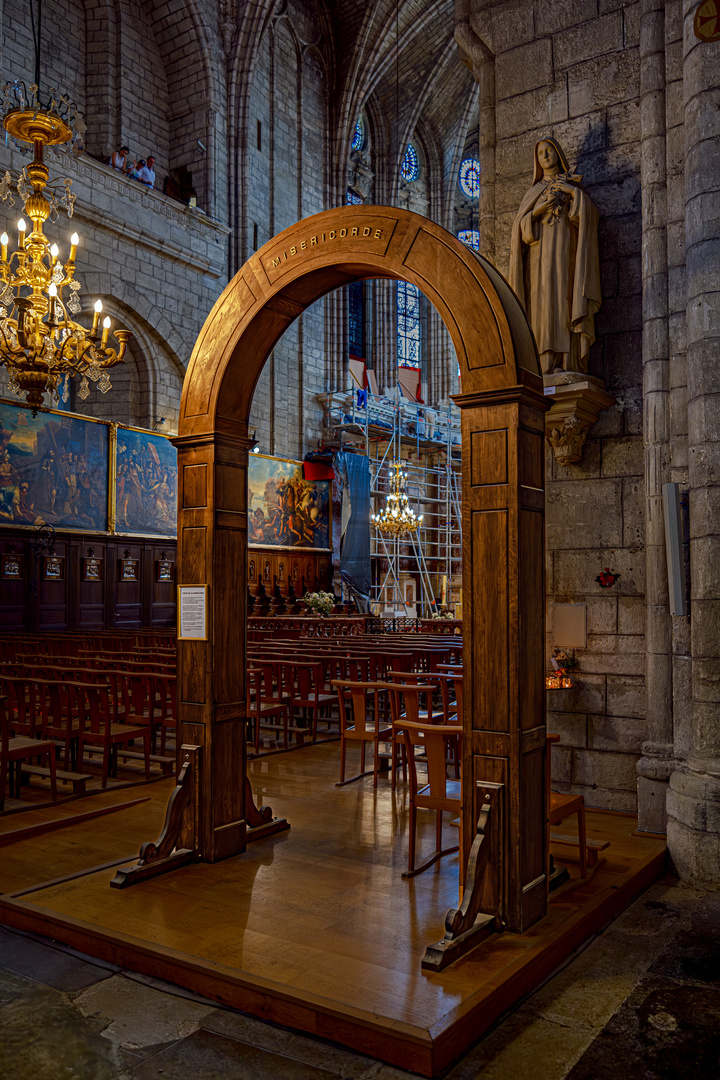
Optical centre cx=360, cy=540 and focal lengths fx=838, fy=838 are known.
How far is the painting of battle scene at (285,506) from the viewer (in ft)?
61.4

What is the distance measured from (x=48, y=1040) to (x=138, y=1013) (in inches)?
11.8

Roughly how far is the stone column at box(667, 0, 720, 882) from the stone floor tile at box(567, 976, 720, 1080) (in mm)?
1495

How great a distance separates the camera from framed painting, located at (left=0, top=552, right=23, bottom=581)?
1298 cm

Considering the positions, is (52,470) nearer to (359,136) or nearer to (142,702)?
(142,702)

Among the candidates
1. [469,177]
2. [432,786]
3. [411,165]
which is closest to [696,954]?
[432,786]

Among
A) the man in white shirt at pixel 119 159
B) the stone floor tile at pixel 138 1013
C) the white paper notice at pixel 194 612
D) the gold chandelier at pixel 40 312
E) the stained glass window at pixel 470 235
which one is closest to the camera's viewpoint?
the stone floor tile at pixel 138 1013

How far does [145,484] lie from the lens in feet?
51.0

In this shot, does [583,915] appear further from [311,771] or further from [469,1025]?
[311,771]

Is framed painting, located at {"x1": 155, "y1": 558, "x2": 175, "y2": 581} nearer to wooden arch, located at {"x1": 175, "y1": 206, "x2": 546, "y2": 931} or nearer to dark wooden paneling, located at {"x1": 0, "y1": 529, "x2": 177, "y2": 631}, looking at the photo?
dark wooden paneling, located at {"x1": 0, "y1": 529, "x2": 177, "y2": 631}

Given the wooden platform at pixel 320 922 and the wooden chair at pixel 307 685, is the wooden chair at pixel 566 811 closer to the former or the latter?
the wooden platform at pixel 320 922

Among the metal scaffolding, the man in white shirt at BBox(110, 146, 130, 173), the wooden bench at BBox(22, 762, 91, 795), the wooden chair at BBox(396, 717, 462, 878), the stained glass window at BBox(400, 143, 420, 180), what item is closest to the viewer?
the wooden chair at BBox(396, 717, 462, 878)

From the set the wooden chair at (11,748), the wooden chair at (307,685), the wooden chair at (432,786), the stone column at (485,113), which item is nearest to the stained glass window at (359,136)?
the stone column at (485,113)

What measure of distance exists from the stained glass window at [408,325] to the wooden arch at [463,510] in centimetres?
2223

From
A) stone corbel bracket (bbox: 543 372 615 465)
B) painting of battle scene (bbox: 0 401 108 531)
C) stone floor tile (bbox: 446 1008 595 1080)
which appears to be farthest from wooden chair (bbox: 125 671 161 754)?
Result: painting of battle scene (bbox: 0 401 108 531)
